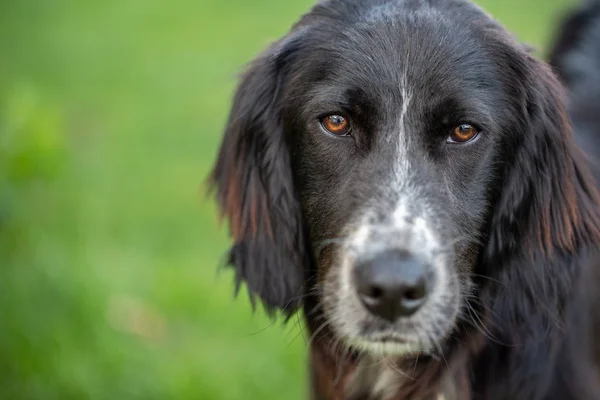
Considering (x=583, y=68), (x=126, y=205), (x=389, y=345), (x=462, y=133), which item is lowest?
(x=126, y=205)

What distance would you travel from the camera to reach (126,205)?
20.3 ft

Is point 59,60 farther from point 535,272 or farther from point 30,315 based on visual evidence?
point 535,272

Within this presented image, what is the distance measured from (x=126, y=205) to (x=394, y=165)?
3.86 metres

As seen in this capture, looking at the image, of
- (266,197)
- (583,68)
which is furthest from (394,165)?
(583,68)

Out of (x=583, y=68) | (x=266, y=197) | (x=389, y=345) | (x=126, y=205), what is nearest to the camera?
(x=389, y=345)

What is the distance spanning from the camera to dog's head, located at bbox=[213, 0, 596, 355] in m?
2.61

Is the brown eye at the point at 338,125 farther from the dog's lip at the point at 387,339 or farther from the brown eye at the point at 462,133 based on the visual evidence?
the dog's lip at the point at 387,339

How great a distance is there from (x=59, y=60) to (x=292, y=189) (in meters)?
5.60

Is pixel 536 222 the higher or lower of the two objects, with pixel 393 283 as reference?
higher

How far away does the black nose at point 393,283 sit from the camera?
8.05 feet

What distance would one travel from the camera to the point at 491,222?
2.88 metres

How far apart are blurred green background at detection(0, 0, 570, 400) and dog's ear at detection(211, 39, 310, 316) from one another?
0.25 m

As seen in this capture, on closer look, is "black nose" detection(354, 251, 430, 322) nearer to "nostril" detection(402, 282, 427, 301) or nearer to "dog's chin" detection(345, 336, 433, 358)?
"nostril" detection(402, 282, 427, 301)

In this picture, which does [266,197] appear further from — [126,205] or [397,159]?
[126,205]
